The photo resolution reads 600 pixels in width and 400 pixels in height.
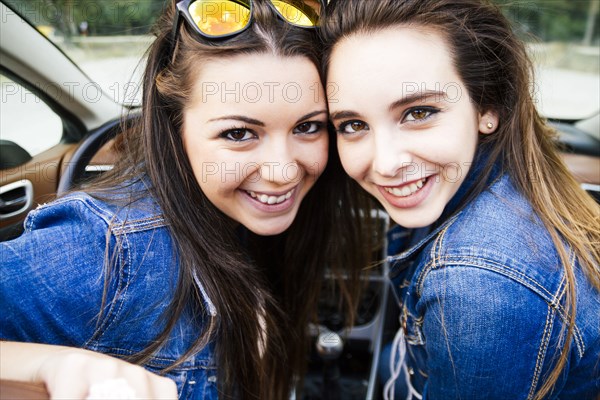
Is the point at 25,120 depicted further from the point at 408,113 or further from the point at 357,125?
the point at 408,113

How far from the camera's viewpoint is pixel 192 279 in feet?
5.41

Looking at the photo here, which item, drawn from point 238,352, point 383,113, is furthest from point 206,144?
point 238,352

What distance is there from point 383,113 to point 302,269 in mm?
966

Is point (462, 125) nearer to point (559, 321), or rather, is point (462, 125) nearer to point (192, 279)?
point (559, 321)

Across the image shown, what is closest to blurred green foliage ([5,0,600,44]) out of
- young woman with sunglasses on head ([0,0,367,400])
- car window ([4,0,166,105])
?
car window ([4,0,166,105])

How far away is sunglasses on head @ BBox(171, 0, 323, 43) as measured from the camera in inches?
62.9

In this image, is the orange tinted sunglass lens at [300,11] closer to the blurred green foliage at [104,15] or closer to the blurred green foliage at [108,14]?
the blurred green foliage at [108,14]

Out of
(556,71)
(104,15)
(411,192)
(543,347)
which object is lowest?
(543,347)

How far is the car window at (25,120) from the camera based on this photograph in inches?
90.8

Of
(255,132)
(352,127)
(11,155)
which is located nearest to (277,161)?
(255,132)

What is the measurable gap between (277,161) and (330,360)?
1.27 m

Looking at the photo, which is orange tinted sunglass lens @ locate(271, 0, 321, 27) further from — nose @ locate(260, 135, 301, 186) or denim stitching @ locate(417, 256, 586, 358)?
denim stitching @ locate(417, 256, 586, 358)

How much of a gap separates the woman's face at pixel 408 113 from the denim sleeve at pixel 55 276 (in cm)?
86

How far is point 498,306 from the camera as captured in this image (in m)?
1.38
